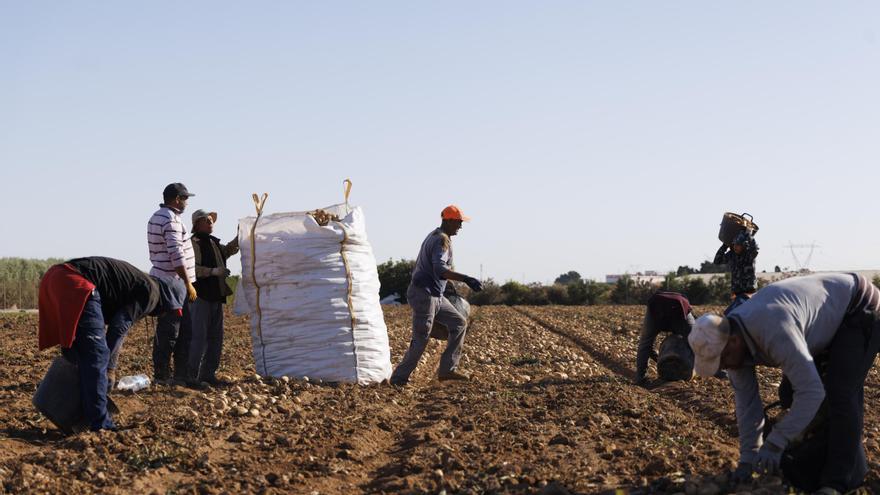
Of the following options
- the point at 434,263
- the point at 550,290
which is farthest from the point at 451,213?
the point at 550,290

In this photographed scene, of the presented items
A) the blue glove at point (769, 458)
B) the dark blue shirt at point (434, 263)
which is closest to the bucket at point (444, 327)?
the dark blue shirt at point (434, 263)

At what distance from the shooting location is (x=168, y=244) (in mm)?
7707

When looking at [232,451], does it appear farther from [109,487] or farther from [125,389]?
[125,389]

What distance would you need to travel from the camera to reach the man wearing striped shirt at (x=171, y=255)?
304 inches

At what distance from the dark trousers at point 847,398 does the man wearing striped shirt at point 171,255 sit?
15.5ft

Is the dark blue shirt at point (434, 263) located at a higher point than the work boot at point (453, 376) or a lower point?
higher

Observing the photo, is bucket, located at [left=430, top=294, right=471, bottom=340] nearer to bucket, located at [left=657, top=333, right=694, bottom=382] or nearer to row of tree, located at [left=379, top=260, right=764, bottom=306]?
bucket, located at [left=657, top=333, right=694, bottom=382]

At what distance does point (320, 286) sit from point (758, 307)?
182 inches

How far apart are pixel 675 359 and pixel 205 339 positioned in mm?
4046

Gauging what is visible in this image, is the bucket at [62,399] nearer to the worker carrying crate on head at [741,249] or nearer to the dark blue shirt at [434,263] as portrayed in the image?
the dark blue shirt at [434,263]

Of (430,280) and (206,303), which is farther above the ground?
(430,280)

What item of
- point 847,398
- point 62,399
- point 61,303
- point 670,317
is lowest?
point 62,399

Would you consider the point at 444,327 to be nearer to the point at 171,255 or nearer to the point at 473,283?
the point at 473,283

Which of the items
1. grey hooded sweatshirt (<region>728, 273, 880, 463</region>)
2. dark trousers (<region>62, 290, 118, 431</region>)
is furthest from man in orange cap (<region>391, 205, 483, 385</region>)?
grey hooded sweatshirt (<region>728, 273, 880, 463</region>)
